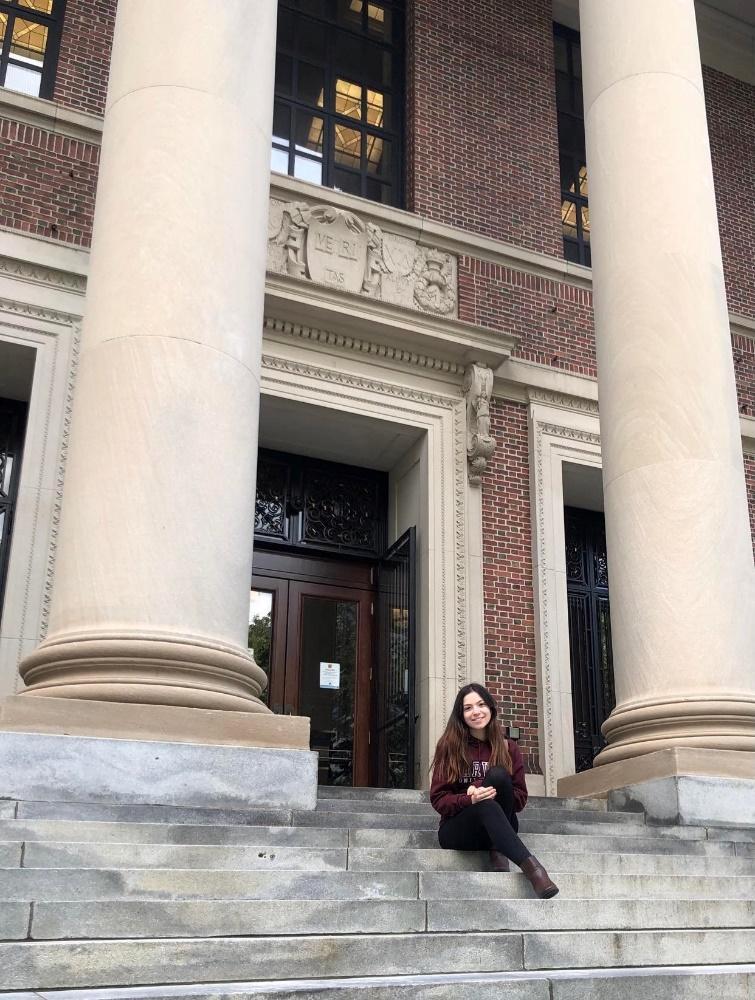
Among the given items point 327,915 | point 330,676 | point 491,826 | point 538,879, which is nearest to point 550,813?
point 491,826

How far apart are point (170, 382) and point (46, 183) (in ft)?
19.9

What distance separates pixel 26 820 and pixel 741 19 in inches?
666

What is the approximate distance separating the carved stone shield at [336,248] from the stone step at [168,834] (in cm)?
797

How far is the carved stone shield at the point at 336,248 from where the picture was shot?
12.6 m

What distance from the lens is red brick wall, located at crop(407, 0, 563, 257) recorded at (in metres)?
14.2

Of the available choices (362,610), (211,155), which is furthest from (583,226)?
(211,155)

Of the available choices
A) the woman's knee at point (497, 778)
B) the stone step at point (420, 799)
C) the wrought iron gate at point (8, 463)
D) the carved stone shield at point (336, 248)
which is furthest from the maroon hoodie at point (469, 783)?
the carved stone shield at point (336, 248)

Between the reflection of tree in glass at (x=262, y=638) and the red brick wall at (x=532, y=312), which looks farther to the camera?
the red brick wall at (x=532, y=312)

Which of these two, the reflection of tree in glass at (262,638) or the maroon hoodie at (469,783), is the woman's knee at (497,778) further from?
the reflection of tree in glass at (262,638)

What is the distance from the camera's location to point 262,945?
4.07 metres

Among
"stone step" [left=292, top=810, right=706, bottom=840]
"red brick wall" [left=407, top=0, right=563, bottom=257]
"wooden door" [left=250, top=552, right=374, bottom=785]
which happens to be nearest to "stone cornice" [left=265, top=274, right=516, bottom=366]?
"red brick wall" [left=407, top=0, right=563, bottom=257]

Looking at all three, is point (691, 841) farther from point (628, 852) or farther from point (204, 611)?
point (204, 611)

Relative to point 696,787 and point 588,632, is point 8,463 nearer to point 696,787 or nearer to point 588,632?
point 588,632

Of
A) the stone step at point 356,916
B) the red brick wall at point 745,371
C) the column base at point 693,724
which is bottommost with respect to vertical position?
the stone step at point 356,916
